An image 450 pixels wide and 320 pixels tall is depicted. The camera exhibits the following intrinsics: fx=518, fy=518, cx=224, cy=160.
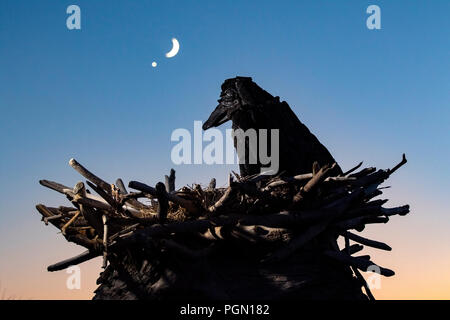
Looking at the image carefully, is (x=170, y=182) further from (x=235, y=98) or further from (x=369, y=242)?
(x=369, y=242)

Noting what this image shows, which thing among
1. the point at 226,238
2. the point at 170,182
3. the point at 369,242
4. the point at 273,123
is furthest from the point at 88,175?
the point at 369,242

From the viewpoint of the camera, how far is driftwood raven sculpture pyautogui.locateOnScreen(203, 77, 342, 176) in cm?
568

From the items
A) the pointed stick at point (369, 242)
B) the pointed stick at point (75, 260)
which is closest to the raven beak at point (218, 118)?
the pointed stick at point (75, 260)

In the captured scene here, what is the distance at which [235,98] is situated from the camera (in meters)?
5.94

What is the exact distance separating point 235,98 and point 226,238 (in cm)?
183

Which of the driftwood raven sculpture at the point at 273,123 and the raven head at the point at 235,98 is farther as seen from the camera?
the raven head at the point at 235,98

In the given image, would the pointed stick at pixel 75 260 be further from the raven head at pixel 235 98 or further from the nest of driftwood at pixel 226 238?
the raven head at pixel 235 98

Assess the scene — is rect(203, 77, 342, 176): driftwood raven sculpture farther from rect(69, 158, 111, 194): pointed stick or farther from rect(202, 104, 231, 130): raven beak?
rect(69, 158, 111, 194): pointed stick

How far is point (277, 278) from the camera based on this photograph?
471 centimetres

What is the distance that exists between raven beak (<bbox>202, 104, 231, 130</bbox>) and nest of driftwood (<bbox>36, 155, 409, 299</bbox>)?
95 centimetres

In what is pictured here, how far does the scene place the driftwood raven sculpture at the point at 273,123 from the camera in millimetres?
5680

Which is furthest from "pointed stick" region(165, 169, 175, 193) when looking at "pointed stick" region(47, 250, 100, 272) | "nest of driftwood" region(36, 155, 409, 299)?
"pointed stick" region(47, 250, 100, 272)

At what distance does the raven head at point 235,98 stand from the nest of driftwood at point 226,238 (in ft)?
3.18
